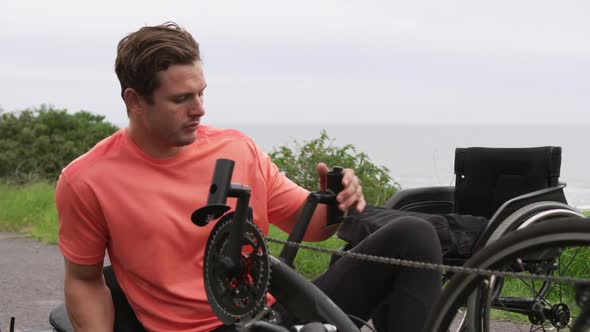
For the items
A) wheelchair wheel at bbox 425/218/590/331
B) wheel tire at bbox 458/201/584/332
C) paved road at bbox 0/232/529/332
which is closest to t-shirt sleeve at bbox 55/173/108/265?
wheelchair wheel at bbox 425/218/590/331

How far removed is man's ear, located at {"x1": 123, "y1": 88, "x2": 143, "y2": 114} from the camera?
2869mm

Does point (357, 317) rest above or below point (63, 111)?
above

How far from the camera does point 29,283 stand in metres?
6.63

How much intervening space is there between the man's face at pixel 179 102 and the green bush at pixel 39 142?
34.0ft

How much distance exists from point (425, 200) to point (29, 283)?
3.41 metres

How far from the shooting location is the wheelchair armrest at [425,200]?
14.0ft

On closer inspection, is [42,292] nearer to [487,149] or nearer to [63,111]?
[487,149]

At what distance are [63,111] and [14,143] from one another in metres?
0.97

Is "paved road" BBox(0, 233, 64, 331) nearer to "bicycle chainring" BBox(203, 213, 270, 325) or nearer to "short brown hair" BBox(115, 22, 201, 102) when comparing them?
"short brown hair" BBox(115, 22, 201, 102)

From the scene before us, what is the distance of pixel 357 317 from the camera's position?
294 cm

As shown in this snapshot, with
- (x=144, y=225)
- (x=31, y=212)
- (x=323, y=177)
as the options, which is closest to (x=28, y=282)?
(x=31, y=212)

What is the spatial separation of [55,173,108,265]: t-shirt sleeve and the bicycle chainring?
1.62ft

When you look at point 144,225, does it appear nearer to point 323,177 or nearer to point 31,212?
point 323,177

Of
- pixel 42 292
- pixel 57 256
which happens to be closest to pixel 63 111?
pixel 57 256
